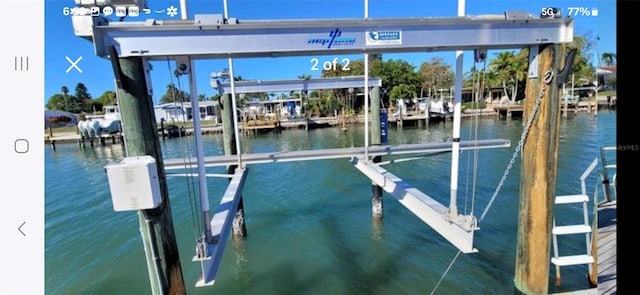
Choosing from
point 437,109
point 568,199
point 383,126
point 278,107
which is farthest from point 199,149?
point 278,107

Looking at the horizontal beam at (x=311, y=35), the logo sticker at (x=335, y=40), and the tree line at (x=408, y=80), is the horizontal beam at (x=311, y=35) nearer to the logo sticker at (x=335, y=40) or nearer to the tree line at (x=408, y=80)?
the logo sticker at (x=335, y=40)

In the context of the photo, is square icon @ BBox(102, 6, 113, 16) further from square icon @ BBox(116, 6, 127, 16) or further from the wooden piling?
the wooden piling

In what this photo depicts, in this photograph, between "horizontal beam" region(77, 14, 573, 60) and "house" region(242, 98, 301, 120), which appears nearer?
"horizontal beam" region(77, 14, 573, 60)

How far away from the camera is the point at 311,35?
2.34 metres

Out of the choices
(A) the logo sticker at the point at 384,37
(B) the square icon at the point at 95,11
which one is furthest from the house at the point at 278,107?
(B) the square icon at the point at 95,11

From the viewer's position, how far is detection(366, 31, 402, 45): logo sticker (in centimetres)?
235

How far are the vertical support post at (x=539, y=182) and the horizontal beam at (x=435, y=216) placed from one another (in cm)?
60

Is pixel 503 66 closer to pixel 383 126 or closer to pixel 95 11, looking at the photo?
pixel 383 126

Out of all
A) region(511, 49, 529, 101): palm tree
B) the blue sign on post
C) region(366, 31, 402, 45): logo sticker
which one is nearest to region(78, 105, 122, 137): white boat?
the blue sign on post

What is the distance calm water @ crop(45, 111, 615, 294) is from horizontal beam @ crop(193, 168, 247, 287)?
4.90ft

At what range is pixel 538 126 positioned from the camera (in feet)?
8.98
